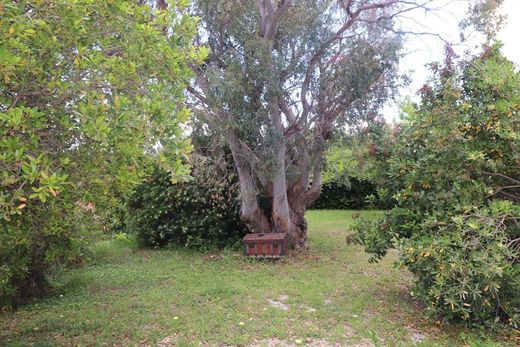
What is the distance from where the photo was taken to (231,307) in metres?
5.57

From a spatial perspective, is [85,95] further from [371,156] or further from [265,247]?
[265,247]

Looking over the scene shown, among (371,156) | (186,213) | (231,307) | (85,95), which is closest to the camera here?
(85,95)

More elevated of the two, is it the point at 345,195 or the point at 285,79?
the point at 285,79

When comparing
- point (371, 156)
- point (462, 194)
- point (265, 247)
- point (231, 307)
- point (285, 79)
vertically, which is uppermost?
point (285, 79)

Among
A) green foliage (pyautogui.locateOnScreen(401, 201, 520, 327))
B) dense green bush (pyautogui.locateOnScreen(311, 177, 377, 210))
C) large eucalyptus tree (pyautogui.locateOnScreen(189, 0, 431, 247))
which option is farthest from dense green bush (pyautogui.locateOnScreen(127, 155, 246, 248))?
dense green bush (pyautogui.locateOnScreen(311, 177, 377, 210))

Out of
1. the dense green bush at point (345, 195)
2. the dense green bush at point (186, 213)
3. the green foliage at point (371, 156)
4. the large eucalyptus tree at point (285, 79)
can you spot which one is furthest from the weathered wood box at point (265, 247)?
the dense green bush at point (345, 195)

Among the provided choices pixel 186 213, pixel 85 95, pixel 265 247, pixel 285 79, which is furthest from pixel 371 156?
pixel 186 213

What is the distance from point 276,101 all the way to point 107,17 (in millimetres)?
A: 5018

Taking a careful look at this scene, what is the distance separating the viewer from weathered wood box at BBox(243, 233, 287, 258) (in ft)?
28.1

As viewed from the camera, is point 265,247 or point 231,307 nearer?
point 231,307

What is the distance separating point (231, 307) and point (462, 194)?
3337mm

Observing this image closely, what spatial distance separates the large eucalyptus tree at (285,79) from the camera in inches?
294

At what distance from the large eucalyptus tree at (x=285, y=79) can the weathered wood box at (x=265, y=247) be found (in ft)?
2.61

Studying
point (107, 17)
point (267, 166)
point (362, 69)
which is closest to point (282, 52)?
point (362, 69)
